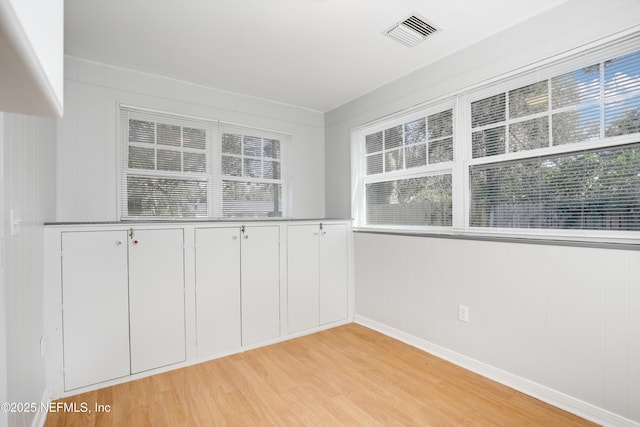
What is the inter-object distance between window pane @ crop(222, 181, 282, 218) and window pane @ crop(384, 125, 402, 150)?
4.36ft

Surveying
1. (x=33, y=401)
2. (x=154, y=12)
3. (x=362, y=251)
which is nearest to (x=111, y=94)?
(x=154, y=12)

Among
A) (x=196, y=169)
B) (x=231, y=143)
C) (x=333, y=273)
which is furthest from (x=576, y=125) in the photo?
(x=196, y=169)

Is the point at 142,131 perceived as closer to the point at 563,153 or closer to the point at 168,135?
the point at 168,135

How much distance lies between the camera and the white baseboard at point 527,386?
1806mm

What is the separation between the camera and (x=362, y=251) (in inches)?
137

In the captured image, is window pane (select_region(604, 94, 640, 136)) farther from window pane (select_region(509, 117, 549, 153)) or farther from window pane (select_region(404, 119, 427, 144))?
window pane (select_region(404, 119, 427, 144))

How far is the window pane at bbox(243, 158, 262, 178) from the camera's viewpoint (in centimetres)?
355

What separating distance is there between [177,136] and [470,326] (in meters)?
3.09

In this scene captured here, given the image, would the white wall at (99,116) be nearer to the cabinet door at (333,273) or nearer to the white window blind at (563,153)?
the cabinet door at (333,273)

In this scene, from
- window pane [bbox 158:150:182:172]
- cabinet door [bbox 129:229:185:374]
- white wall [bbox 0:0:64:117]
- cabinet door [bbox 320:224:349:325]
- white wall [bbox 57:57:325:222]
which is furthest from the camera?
cabinet door [bbox 320:224:349:325]

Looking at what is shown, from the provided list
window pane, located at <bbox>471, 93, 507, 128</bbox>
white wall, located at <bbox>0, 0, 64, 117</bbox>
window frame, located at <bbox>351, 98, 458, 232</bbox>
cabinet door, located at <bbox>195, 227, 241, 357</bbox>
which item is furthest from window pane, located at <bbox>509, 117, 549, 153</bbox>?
white wall, located at <bbox>0, 0, 64, 117</bbox>

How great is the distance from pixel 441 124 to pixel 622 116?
119 centimetres

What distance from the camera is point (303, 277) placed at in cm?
322

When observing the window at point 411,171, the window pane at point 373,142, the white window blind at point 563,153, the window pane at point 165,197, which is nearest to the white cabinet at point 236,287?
the window pane at point 165,197
